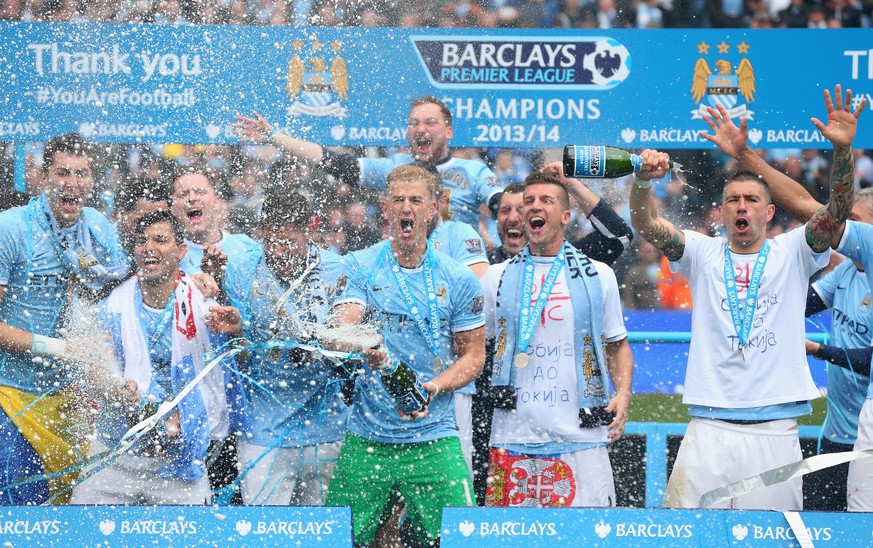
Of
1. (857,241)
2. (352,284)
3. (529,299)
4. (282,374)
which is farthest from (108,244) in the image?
(857,241)

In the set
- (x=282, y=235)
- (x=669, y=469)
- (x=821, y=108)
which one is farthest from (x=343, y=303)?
(x=821, y=108)

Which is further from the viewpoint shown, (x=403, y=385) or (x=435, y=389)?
(x=435, y=389)

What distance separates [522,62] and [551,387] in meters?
1.75

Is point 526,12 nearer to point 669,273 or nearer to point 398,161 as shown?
point 398,161

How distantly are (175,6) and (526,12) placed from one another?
1.79 meters

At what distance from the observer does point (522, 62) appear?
18.5 feet

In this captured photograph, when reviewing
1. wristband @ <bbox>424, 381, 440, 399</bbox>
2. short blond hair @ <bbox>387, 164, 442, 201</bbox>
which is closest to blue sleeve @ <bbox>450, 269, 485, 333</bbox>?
wristband @ <bbox>424, 381, 440, 399</bbox>

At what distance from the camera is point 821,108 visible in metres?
5.66

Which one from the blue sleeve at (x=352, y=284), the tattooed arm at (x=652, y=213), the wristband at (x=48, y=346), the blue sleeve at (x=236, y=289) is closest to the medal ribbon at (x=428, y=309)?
the blue sleeve at (x=352, y=284)

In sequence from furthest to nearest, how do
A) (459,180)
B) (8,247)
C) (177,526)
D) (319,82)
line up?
1. (319,82)
2. (459,180)
3. (8,247)
4. (177,526)

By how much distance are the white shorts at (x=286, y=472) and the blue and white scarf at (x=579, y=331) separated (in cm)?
80

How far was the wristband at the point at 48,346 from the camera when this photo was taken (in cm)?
498

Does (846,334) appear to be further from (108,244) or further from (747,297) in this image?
(108,244)

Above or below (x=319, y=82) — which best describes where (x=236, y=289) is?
below
